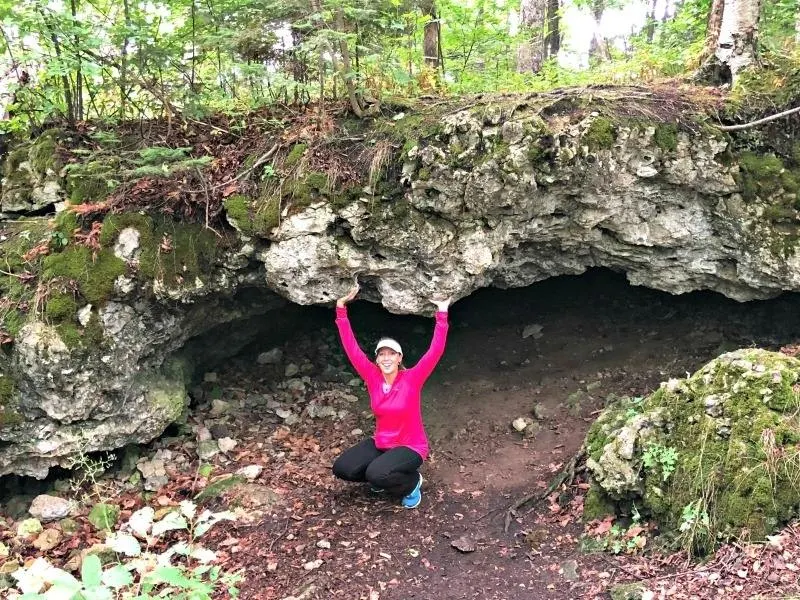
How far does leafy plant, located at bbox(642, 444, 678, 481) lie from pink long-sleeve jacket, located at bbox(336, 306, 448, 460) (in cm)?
181

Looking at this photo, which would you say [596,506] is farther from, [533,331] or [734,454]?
[533,331]

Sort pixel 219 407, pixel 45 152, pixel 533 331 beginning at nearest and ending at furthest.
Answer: pixel 45 152, pixel 219 407, pixel 533 331

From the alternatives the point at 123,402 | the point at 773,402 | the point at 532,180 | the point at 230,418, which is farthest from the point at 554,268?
the point at 123,402

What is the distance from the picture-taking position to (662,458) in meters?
4.28

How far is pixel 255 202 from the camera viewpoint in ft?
18.0

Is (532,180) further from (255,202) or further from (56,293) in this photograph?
(56,293)

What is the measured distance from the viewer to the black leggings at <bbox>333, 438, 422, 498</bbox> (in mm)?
4945

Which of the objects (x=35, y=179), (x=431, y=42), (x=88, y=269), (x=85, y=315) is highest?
(x=431, y=42)

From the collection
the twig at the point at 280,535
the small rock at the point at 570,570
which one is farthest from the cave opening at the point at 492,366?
the small rock at the point at 570,570

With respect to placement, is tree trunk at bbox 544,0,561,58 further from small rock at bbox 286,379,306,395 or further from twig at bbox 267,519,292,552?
twig at bbox 267,519,292,552

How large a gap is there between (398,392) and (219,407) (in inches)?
95.3

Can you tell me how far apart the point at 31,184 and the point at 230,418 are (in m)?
3.17

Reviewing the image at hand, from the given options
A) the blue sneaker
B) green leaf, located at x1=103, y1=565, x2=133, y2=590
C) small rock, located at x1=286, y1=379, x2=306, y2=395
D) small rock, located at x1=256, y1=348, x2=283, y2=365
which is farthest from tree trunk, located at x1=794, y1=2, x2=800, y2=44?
green leaf, located at x1=103, y1=565, x2=133, y2=590

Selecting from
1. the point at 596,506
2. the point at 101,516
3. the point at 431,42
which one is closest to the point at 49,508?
the point at 101,516
